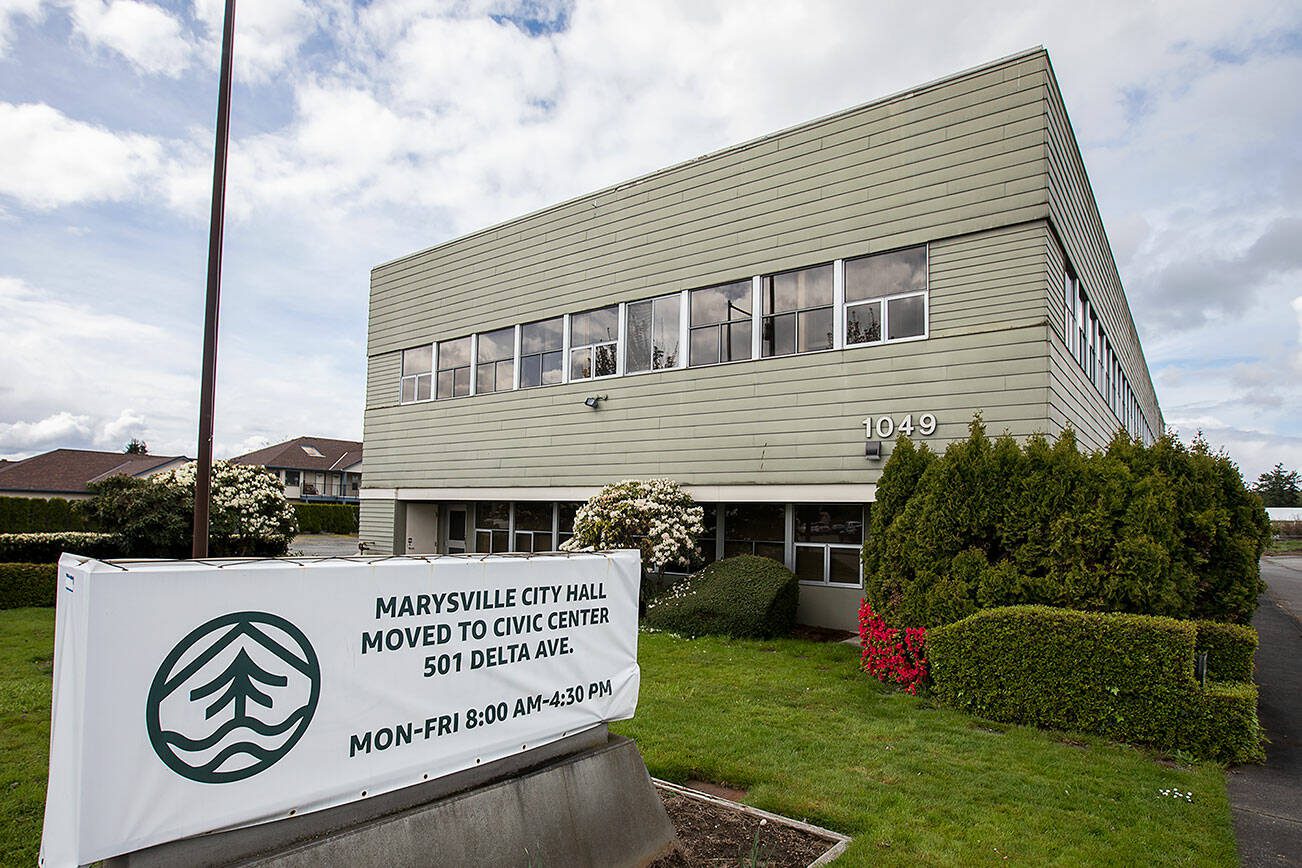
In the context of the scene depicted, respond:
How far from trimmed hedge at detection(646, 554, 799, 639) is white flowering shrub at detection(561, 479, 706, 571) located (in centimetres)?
70

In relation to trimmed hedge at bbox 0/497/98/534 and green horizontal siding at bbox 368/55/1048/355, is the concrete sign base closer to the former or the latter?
green horizontal siding at bbox 368/55/1048/355

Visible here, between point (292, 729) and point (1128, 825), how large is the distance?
16.6ft

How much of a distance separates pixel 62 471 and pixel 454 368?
45.2 meters

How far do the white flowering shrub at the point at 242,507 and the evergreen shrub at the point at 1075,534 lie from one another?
47.7 feet

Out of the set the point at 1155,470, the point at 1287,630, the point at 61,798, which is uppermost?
the point at 1155,470

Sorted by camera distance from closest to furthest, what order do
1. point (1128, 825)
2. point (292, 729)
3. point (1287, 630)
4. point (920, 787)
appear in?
point (292, 729) < point (1128, 825) < point (920, 787) < point (1287, 630)

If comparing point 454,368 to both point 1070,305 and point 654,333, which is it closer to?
point 654,333

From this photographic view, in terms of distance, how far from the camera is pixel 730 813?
16.7 ft

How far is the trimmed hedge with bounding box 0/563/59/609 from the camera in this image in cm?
1420

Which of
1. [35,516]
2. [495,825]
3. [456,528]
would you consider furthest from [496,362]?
[35,516]

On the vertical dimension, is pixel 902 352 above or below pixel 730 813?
above

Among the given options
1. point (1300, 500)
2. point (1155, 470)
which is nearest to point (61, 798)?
point (1155, 470)

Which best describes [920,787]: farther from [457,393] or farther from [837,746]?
[457,393]

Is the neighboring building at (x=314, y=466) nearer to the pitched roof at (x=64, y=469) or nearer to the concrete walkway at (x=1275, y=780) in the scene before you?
the pitched roof at (x=64, y=469)
